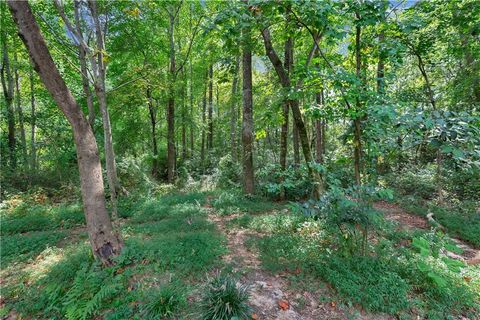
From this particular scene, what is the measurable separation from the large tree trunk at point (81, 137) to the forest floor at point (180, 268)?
336mm

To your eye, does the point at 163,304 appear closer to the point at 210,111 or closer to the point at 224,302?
the point at 224,302

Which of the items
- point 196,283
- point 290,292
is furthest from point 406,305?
point 196,283

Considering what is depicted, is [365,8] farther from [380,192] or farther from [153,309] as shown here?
[153,309]

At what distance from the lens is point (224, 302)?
8.27 ft

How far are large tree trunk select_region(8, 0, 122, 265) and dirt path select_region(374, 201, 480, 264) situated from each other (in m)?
5.55

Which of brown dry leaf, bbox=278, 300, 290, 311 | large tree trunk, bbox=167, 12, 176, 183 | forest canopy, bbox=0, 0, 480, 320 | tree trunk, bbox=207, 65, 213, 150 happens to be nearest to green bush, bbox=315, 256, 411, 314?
forest canopy, bbox=0, 0, 480, 320

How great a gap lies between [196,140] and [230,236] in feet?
42.9

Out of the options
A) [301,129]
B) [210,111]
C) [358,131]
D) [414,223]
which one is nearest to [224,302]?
[358,131]

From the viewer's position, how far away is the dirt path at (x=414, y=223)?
4.12 metres

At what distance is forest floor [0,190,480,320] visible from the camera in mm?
2803

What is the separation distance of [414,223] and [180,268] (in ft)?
17.3

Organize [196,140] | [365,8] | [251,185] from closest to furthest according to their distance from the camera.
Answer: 1. [365,8]
2. [251,185]
3. [196,140]

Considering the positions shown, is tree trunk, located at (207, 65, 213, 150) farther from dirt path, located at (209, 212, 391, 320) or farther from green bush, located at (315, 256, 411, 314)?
green bush, located at (315, 256, 411, 314)

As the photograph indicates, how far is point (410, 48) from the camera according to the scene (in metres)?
5.73
